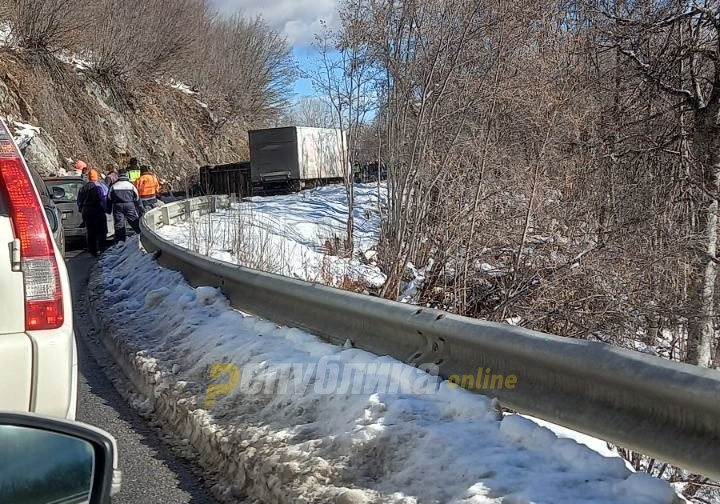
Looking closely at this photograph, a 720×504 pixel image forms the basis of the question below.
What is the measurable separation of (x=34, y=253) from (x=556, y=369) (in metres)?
2.28

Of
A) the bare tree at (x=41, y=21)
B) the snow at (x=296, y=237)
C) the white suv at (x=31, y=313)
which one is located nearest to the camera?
the white suv at (x=31, y=313)

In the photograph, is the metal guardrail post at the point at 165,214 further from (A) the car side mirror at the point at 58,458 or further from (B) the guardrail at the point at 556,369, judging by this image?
(A) the car side mirror at the point at 58,458

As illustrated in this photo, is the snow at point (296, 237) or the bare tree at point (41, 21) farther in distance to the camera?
the bare tree at point (41, 21)

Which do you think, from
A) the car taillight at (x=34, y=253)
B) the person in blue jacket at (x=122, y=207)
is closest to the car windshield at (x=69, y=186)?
the person in blue jacket at (x=122, y=207)

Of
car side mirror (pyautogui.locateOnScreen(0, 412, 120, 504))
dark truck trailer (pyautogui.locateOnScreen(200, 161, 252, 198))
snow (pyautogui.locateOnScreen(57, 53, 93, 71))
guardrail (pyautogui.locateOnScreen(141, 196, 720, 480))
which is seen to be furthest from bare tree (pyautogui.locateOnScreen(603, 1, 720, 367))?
snow (pyautogui.locateOnScreen(57, 53, 93, 71))

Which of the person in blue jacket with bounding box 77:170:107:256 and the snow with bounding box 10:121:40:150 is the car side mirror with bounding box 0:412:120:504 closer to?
the person in blue jacket with bounding box 77:170:107:256

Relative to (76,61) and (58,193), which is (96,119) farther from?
(58,193)

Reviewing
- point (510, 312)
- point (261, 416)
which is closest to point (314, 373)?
point (261, 416)

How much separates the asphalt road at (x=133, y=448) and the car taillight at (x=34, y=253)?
3.57 ft

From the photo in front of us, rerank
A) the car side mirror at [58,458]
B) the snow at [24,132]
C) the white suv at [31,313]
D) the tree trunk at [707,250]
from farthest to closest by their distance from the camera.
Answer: the snow at [24,132], the tree trunk at [707,250], the white suv at [31,313], the car side mirror at [58,458]

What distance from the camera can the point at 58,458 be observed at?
1.90 meters

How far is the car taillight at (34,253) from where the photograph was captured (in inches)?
119

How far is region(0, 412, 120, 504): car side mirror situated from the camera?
1837mm

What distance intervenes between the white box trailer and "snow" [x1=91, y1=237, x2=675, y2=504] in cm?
3000
